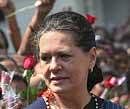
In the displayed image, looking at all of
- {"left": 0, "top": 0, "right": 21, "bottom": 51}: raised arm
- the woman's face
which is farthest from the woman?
{"left": 0, "top": 0, "right": 21, "bottom": 51}: raised arm

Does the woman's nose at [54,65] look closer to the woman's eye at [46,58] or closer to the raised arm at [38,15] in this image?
the woman's eye at [46,58]

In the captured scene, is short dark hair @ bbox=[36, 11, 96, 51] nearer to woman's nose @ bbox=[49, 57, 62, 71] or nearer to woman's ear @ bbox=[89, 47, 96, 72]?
woman's ear @ bbox=[89, 47, 96, 72]

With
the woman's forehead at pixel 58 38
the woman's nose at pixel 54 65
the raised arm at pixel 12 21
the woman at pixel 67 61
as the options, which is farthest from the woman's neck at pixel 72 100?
the raised arm at pixel 12 21

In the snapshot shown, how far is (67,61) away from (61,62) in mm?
29

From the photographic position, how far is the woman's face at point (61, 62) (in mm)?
3188

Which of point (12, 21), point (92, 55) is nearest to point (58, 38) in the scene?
point (92, 55)

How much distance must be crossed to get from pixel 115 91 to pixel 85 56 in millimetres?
2113

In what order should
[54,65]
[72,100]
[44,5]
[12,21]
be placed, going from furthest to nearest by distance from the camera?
[12,21]
[44,5]
[72,100]
[54,65]

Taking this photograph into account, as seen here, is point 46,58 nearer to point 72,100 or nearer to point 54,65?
point 54,65

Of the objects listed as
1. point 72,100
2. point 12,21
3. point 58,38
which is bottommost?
point 72,100

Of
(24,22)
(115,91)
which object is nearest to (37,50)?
(115,91)

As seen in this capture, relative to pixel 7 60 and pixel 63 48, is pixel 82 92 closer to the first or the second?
pixel 63 48

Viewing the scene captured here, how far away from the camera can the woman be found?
3191mm

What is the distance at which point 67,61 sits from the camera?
320 centimetres
